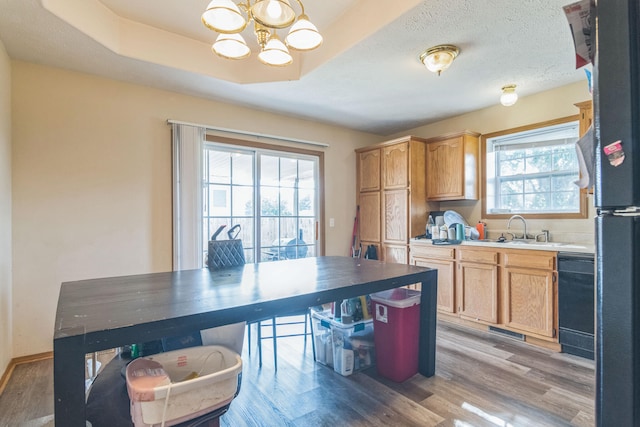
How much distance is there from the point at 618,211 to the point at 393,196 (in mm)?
3576

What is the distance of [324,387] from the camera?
2.12 m

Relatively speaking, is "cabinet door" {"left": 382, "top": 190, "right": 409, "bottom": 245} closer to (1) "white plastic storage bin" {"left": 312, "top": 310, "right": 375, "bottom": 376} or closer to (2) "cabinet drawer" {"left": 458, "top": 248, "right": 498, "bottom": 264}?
(2) "cabinet drawer" {"left": 458, "top": 248, "right": 498, "bottom": 264}

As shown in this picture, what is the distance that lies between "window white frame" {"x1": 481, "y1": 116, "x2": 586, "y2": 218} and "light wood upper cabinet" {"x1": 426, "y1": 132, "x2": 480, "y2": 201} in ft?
0.54

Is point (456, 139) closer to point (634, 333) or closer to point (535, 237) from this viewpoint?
point (535, 237)

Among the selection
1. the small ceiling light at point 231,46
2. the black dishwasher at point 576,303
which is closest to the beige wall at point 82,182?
the small ceiling light at point 231,46

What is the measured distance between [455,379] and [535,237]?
1931mm

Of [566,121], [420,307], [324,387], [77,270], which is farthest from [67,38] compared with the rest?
[566,121]

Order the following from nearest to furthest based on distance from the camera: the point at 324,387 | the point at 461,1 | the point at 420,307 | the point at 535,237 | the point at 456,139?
the point at 461,1 → the point at 324,387 → the point at 420,307 → the point at 535,237 → the point at 456,139

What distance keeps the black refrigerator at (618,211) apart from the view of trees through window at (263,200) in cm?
322

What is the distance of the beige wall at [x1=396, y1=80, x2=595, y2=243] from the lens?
9.82 ft

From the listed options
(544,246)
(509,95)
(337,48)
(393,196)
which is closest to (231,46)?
(337,48)

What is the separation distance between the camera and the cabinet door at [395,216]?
3941 mm

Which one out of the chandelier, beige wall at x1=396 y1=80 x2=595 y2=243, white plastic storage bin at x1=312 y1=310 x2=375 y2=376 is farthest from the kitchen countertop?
the chandelier

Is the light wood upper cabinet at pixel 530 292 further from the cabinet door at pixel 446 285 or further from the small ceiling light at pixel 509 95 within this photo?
the small ceiling light at pixel 509 95
